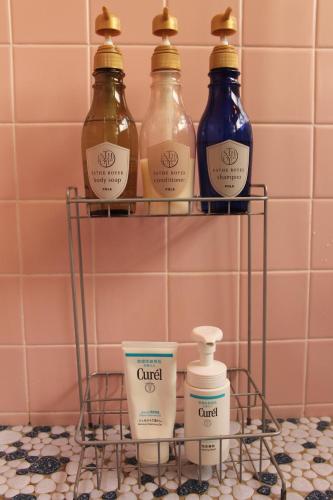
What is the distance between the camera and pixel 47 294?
65cm

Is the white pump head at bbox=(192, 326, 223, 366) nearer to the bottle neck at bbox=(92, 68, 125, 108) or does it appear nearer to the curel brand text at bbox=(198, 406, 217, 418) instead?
the curel brand text at bbox=(198, 406, 217, 418)

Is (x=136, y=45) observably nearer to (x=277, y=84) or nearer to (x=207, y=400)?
(x=277, y=84)

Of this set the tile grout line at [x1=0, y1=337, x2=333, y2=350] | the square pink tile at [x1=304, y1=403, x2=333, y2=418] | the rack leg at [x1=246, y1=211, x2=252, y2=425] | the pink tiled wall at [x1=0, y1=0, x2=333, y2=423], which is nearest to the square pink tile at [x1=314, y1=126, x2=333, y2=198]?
the pink tiled wall at [x1=0, y1=0, x2=333, y2=423]

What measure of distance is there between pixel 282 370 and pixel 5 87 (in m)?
0.59

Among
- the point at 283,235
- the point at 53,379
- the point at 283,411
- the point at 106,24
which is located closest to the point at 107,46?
the point at 106,24

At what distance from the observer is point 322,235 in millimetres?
663

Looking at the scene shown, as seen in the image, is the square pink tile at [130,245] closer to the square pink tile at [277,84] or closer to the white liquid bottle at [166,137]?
the white liquid bottle at [166,137]

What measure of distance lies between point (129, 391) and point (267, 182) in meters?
0.35

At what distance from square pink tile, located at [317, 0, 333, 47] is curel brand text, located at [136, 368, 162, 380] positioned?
0.51 metres

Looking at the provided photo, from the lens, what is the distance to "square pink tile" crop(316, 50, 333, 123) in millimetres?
627

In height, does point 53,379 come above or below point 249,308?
below

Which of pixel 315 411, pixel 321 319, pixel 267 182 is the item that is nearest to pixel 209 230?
pixel 267 182

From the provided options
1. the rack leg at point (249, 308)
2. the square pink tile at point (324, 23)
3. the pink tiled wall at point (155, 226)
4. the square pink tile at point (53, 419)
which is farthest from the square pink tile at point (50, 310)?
the square pink tile at point (324, 23)

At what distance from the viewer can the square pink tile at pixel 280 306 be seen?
669 mm
